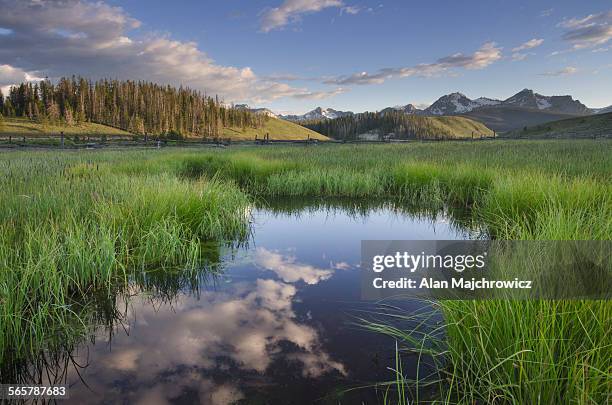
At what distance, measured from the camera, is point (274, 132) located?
447ft

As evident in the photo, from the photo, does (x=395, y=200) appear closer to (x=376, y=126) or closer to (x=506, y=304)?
(x=506, y=304)

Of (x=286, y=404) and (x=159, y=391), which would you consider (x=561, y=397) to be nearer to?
(x=286, y=404)

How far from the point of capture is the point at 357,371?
301cm

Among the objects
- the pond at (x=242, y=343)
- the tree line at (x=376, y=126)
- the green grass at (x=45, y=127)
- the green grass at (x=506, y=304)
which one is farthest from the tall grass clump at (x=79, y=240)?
the tree line at (x=376, y=126)

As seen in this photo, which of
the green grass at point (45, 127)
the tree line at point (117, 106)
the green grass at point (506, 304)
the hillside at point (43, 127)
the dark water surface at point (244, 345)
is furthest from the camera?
the tree line at point (117, 106)

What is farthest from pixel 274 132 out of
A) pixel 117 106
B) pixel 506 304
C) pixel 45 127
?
pixel 506 304

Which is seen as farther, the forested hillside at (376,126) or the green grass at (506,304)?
the forested hillside at (376,126)

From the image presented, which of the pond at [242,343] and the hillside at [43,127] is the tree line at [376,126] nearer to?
the hillside at [43,127]

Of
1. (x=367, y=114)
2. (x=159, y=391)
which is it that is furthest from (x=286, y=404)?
(x=367, y=114)

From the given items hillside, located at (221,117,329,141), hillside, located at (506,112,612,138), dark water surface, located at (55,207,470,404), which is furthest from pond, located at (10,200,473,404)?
hillside, located at (221,117,329,141)

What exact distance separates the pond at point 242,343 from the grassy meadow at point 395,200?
1.28 feet

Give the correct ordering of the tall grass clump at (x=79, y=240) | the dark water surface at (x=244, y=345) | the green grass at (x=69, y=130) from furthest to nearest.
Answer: the green grass at (x=69, y=130), the tall grass clump at (x=79, y=240), the dark water surface at (x=244, y=345)

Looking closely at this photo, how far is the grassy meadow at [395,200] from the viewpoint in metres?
2.29

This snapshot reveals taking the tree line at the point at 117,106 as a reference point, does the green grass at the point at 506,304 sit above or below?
below
